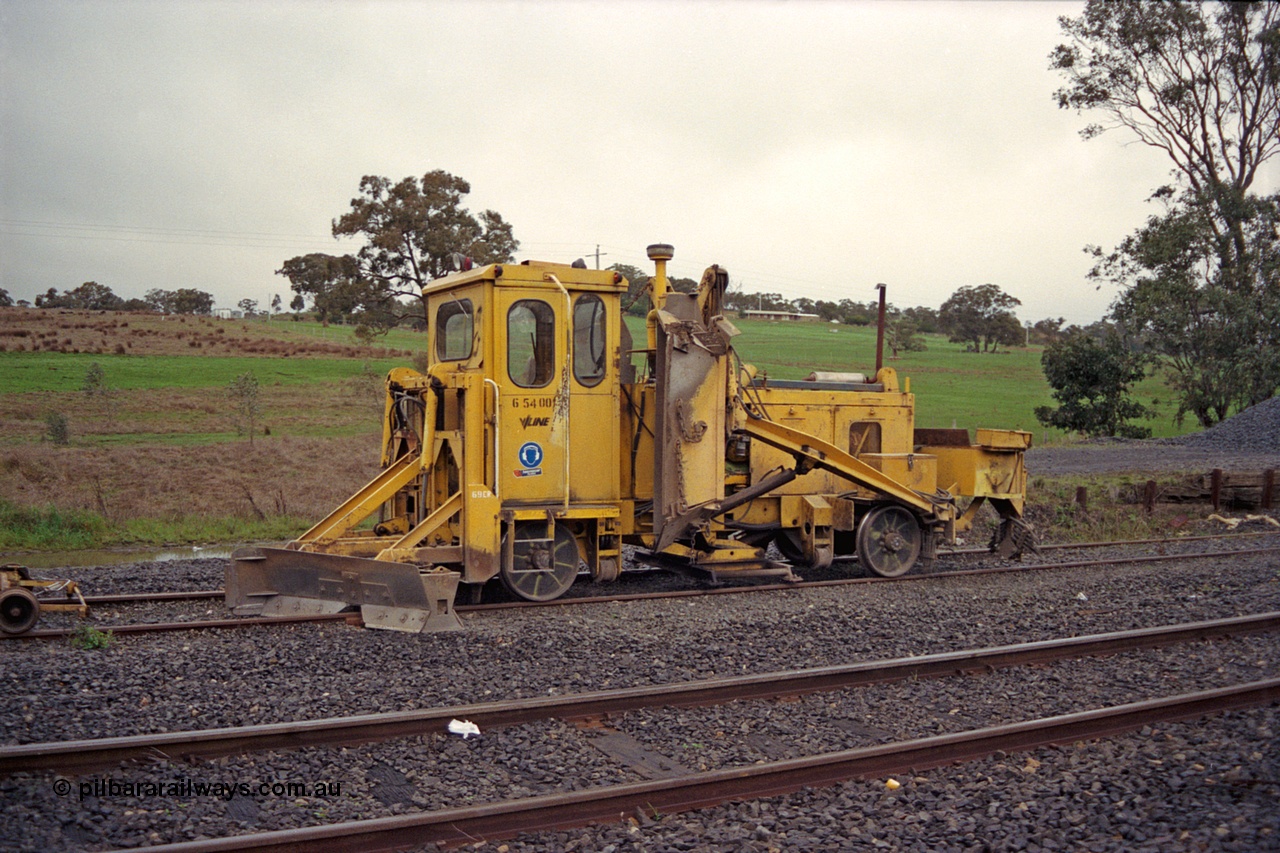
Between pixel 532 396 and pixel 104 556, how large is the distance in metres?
7.90

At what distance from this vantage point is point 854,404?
11.3 meters

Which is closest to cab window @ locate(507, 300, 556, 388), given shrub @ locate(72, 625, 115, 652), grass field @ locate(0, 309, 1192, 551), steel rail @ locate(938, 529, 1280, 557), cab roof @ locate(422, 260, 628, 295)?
cab roof @ locate(422, 260, 628, 295)

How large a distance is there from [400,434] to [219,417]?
20.8m

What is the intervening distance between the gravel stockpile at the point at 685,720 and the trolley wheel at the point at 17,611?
21 centimetres

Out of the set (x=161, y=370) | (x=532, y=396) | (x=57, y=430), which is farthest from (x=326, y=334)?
(x=532, y=396)

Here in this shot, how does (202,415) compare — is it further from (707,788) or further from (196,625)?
(707,788)

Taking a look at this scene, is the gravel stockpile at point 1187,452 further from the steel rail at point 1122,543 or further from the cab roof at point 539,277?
the cab roof at point 539,277

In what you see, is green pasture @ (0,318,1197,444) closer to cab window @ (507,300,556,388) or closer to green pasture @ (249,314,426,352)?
green pasture @ (249,314,426,352)

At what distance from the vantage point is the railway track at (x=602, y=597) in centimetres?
793

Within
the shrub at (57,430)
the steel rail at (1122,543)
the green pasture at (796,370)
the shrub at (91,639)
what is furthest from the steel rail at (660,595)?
the shrub at (57,430)

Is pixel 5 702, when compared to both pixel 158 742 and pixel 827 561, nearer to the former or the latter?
pixel 158 742

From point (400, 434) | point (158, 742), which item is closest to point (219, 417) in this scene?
point (400, 434)

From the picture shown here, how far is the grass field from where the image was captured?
15.6 metres

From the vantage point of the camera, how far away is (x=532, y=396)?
912cm
